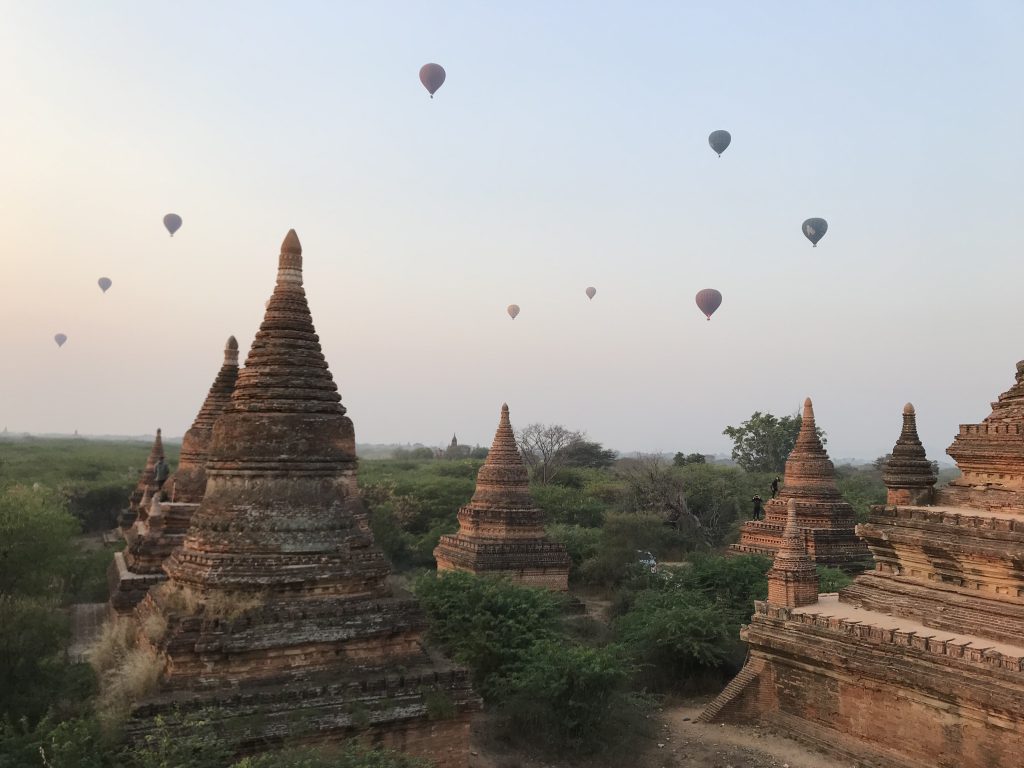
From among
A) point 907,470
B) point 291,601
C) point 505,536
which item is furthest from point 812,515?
point 291,601

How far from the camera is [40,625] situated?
1184 cm

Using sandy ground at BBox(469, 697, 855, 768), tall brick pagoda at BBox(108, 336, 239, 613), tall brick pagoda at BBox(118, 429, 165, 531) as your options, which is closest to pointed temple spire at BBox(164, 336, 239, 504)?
tall brick pagoda at BBox(108, 336, 239, 613)

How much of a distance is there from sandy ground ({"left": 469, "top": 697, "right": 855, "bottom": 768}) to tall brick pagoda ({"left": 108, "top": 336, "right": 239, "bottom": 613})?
289 inches

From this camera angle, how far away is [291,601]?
37.1ft

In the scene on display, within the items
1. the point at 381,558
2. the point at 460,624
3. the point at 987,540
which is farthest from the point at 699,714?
the point at 381,558

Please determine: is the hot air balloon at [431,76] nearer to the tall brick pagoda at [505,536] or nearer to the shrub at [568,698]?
the tall brick pagoda at [505,536]

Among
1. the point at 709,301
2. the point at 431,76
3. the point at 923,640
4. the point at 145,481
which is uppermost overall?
the point at 431,76

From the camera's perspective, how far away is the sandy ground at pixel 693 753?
13531mm

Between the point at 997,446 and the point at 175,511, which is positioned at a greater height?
the point at 997,446

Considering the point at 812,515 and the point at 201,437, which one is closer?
the point at 201,437

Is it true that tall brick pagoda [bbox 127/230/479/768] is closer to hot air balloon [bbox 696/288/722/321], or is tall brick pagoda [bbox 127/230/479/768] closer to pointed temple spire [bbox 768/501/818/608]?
pointed temple spire [bbox 768/501/818/608]

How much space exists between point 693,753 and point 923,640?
13.6ft

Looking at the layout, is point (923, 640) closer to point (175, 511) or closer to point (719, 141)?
point (175, 511)

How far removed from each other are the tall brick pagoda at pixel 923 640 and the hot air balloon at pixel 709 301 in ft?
67.5
